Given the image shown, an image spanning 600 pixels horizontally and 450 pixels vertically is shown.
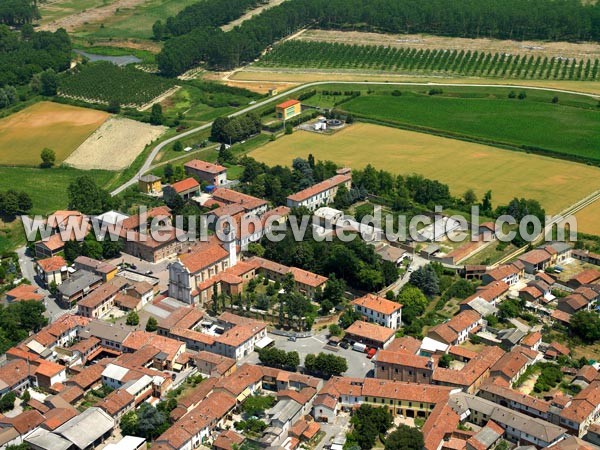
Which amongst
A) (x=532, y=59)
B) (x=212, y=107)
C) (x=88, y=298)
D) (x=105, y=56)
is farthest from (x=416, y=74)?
(x=88, y=298)

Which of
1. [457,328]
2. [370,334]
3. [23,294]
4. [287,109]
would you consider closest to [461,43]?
[287,109]

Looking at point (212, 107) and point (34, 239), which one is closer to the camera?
point (34, 239)

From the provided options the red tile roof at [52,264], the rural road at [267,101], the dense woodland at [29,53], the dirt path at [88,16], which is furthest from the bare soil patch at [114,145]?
the dirt path at [88,16]

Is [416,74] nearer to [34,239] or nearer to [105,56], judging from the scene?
[105,56]

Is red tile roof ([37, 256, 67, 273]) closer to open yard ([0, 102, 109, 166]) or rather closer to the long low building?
open yard ([0, 102, 109, 166])

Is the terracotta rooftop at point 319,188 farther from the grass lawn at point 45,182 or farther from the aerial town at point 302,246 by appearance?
the grass lawn at point 45,182

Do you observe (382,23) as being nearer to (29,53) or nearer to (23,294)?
(29,53)
